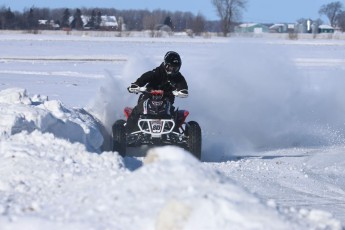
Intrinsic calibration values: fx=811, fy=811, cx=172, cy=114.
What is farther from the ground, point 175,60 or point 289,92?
point 175,60

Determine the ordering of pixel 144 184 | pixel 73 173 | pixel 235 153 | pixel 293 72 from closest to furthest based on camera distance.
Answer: pixel 144 184, pixel 73 173, pixel 235 153, pixel 293 72

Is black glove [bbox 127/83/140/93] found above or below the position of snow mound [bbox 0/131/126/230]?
above

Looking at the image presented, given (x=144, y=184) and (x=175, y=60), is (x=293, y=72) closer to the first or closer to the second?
(x=175, y=60)

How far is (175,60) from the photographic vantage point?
45.8 feet

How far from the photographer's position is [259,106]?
18172 mm

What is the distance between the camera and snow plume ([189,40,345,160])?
54.6ft

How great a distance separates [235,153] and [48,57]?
93.6ft

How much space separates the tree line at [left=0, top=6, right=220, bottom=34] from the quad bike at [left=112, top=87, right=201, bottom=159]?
8330 cm

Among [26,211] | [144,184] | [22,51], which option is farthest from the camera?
[22,51]

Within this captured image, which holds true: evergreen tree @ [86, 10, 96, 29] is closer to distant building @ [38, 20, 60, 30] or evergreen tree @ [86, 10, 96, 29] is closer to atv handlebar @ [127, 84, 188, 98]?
distant building @ [38, 20, 60, 30]

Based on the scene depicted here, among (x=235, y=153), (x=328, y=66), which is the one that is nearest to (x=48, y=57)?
(x=328, y=66)

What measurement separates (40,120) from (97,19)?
343ft

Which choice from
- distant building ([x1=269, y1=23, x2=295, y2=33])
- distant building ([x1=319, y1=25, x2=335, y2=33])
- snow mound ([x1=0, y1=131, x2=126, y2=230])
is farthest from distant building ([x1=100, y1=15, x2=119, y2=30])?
snow mound ([x1=0, y1=131, x2=126, y2=230])

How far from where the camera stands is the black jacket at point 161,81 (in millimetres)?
13992
